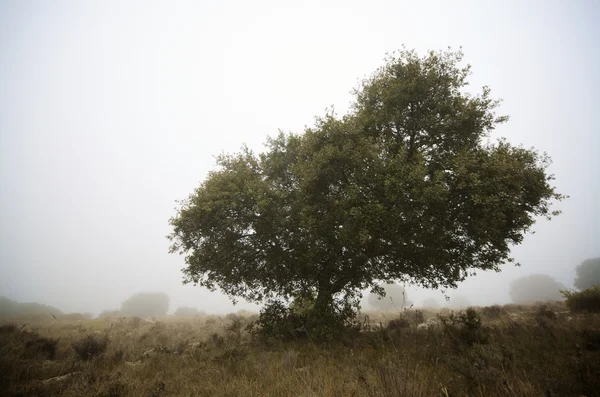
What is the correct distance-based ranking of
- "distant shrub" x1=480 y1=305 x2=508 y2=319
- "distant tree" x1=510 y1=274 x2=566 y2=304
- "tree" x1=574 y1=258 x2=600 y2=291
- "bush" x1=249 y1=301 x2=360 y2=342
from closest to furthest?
"bush" x1=249 y1=301 x2=360 y2=342
"distant shrub" x1=480 y1=305 x2=508 y2=319
"tree" x1=574 y1=258 x2=600 y2=291
"distant tree" x1=510 y1=274 x2=566 y2=304

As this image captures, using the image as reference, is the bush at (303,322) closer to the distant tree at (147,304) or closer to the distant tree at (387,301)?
the distant tree at (387,301)

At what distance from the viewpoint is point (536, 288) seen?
88.0 metres

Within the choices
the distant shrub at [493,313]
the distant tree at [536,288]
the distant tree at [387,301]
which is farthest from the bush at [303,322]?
the distant tree at [536,288]

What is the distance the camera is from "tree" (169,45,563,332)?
1067 centimetres

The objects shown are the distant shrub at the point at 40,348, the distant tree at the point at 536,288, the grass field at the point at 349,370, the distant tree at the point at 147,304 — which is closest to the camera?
the grass field at the point at 349,370

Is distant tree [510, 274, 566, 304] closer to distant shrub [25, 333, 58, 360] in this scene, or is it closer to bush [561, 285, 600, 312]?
bush [561, 285, 600, 312]

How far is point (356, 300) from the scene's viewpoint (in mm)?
14008

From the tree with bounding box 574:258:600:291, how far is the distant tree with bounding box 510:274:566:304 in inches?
701

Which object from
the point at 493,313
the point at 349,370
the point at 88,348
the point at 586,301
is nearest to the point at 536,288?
the point at 493,313

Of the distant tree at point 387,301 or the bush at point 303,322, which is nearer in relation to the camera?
the bush at point 303,322

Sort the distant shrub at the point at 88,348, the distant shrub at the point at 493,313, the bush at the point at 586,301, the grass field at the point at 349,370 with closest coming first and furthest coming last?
1. the grass field at the point at 349,370
2. the distant shrub at the point at 88,348
3. the bush at the point at 586,301
4. the distant shrub at the point at 493,313

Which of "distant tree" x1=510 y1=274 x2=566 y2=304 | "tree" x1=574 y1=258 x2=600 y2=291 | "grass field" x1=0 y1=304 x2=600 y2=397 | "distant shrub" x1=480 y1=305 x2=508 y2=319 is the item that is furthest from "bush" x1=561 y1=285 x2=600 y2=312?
"distant tree" x1=510 y1=274 x2=566 y2=304

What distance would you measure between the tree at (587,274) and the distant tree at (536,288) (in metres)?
17.8

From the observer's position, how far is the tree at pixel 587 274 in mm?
62094
